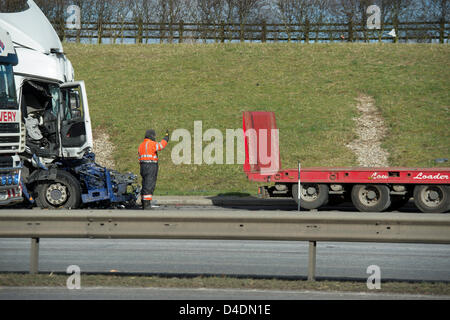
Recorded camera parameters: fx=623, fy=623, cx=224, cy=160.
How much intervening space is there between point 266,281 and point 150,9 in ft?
133

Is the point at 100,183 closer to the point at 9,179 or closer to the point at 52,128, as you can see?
the point at 52,128

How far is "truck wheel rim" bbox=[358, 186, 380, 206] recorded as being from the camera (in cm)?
1421

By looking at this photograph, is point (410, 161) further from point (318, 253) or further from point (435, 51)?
point (435, 51)

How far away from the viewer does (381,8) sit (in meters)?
42.6

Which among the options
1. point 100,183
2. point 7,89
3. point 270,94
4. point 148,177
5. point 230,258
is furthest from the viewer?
point 270,94

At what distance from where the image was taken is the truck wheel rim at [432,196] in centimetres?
1380

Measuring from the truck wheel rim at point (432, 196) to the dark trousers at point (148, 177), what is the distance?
19.5 feet

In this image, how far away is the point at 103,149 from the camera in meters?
22.9

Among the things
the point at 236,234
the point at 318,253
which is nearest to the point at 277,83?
the point at 318,253

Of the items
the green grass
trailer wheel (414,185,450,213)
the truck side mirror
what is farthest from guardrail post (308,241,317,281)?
the green grass

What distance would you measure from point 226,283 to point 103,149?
661 inches

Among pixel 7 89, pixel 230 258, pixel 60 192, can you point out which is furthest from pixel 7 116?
pixel 230 258

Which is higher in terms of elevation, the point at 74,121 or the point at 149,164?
the point at 74,121

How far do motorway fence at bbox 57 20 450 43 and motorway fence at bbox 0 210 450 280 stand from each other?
112 ft
